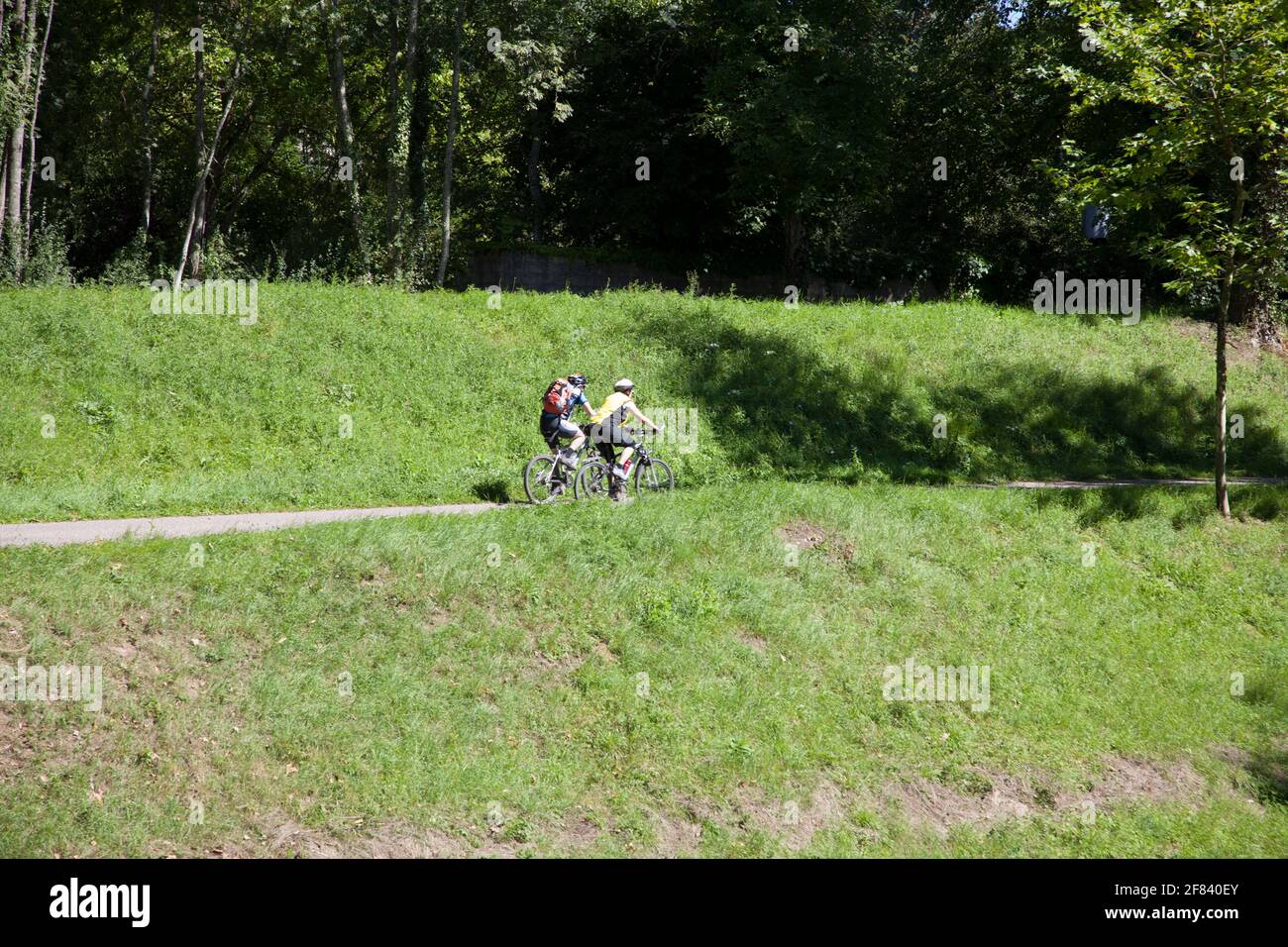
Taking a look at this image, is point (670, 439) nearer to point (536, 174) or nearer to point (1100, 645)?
point (1100, 645)

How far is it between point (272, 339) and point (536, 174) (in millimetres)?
15163

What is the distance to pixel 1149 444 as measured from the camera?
21.6 meters

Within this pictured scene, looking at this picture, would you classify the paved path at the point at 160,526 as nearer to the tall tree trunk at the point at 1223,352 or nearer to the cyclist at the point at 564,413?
the cyclist at the point at 564,413

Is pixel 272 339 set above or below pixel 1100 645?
above

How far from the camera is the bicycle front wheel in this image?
15.7 m

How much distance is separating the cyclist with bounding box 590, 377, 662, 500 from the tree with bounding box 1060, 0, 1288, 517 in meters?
8.83

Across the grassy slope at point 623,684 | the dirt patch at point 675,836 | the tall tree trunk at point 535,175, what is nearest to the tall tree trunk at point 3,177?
the grassy slope at point 623,684

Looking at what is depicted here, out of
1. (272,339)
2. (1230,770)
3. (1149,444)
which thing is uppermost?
(272,339)

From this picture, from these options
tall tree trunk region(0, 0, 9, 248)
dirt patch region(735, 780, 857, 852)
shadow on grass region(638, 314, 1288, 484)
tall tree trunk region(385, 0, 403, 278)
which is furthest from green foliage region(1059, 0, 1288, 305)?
tall tree trunk region(0, 0, 9, 248)

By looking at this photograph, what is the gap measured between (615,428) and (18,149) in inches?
565

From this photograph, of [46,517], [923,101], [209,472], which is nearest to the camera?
[46,517]

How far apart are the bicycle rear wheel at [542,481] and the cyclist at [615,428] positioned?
67 centimetres

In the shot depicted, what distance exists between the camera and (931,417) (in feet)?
69.7

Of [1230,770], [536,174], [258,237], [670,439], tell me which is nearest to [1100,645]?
[1230,770]
